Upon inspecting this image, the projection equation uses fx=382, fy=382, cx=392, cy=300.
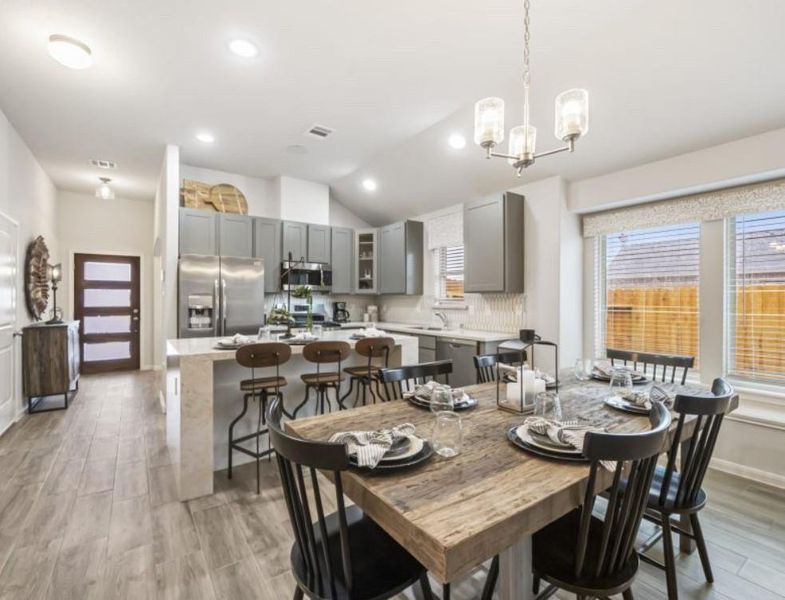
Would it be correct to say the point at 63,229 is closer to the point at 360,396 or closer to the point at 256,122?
the point at 256,122

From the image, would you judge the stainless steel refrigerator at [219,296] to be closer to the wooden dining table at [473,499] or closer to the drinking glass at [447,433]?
the wooden dining table at [473,499]

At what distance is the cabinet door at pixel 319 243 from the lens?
18.5 feet

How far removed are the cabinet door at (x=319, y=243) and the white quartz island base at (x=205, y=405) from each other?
8.79 ft

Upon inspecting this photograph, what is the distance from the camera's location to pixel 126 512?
2389 mm

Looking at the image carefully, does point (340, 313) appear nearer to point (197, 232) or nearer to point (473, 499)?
point (197, 232)

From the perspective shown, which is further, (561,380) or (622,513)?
(561,380)

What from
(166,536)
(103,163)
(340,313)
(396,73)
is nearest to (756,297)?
(396,73)

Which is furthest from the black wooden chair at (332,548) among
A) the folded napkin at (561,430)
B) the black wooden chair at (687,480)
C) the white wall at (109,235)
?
the white wall at (109,235)

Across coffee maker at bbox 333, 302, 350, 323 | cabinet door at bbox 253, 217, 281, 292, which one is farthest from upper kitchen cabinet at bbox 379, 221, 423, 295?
cabinet door at bbox 253, 217, 281, 292

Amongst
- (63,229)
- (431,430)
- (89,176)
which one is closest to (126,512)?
(431,430)

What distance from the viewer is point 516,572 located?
108 centimetres

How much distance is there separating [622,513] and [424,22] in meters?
2.80

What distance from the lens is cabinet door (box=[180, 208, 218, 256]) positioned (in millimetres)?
4590

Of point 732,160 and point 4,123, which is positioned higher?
point 4,123
